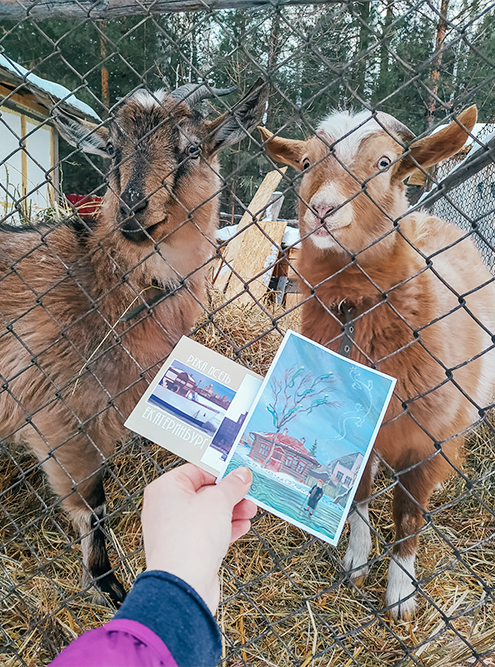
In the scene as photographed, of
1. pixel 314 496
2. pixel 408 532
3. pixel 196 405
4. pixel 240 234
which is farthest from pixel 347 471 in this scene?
pixel 240 234

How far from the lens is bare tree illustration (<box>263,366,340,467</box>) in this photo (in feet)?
4.54

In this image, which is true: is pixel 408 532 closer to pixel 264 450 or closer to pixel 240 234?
pixel 264 450

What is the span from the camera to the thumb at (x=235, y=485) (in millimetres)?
1082

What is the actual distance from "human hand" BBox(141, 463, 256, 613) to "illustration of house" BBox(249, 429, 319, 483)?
20 cm

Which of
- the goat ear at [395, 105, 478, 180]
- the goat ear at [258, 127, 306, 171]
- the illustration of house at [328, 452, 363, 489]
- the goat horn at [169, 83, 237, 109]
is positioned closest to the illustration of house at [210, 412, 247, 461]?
the illustration of house at [328, 452, 363, 489]

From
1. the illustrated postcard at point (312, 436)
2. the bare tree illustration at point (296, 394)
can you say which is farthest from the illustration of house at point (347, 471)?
the bare tree illustration at point (296, 394)

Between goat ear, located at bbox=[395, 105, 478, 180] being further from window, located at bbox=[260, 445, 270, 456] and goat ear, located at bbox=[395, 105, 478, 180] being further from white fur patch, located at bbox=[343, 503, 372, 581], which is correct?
white fur patch, located at bbox=[343, 503, 372, 581]

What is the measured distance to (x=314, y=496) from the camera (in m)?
1.34

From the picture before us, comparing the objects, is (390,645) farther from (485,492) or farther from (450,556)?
(485,492)

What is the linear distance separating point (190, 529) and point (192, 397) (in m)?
0.55

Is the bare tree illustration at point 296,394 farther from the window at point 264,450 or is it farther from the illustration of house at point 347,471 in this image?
the illustration of house at point 347,471

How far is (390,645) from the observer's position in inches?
81.2

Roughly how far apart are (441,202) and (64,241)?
4452 mm

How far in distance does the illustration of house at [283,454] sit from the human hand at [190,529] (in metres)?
0.20
